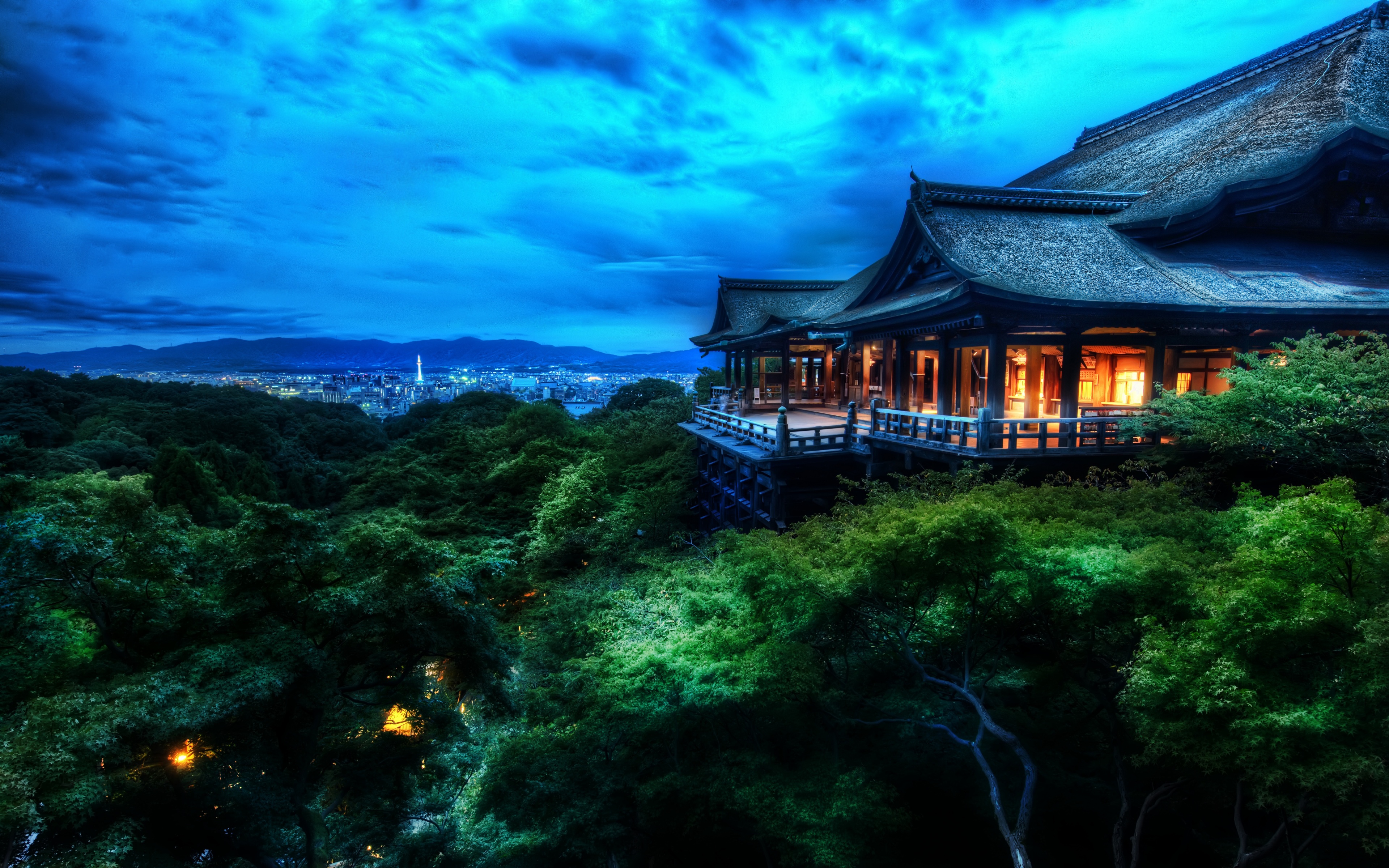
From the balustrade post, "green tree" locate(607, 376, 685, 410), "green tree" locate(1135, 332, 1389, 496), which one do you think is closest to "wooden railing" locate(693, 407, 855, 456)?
the balustrade post

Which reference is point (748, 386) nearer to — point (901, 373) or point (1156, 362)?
point (901, 373)

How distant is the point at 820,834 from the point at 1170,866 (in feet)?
20.9

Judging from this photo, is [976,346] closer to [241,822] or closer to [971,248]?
[971,248]

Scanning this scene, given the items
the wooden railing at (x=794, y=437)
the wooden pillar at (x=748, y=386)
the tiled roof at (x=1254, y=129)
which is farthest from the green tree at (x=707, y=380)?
the tiled roof at (x=1254, y=129)

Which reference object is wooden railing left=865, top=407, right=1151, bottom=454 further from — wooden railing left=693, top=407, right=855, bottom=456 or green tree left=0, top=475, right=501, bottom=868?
green tree left=0, top=475, right=501, bottom=868

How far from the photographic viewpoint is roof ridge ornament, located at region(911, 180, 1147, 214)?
16.8 meters

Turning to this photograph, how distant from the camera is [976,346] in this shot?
13883 mm

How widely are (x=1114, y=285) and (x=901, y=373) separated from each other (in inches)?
220

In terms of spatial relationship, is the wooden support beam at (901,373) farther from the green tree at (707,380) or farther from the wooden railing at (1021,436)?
Result: the green tree at (707,380)

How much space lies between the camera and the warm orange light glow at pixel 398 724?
975cm

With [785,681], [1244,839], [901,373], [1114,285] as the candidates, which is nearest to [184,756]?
[785,681]

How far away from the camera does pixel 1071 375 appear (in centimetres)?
1374

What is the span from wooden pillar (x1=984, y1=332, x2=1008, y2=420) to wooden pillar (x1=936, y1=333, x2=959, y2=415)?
1.50 metres

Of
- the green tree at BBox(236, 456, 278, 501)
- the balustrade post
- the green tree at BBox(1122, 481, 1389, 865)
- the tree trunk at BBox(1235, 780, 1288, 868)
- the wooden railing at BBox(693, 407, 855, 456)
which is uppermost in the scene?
the balustrade post
